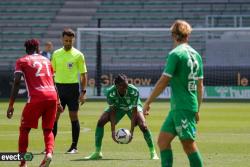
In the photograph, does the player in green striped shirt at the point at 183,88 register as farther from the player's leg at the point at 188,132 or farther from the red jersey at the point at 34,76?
the red jersey at the point at 34,76

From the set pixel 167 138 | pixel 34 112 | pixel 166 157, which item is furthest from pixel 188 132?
pixel 34 112

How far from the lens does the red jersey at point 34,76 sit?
40.3ft

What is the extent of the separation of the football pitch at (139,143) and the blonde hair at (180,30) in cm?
357

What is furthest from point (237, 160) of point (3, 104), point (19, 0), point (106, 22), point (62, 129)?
point (19, 0)

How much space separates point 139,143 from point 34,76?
17.1 feet

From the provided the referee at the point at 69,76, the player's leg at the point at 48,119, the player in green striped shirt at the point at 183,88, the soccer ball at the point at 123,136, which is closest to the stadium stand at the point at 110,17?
the referee at the point at 69,76

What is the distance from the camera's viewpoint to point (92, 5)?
46.7m

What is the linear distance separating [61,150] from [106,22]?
97.3ft

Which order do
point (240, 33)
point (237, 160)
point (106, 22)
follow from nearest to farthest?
point (237, 160) → point (240, 33) → point (106, 22)

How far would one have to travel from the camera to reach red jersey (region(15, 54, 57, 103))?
40.3 feet

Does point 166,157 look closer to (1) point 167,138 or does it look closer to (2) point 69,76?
(1) point 167,138

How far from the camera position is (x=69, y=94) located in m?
15.6

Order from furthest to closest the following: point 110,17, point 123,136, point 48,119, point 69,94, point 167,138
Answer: point 110,17 < point 69,94 < point 123,136 < point 48,119 < point 167,138

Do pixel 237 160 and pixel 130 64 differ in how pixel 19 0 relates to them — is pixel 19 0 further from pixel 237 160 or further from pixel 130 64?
pixel 237 160
